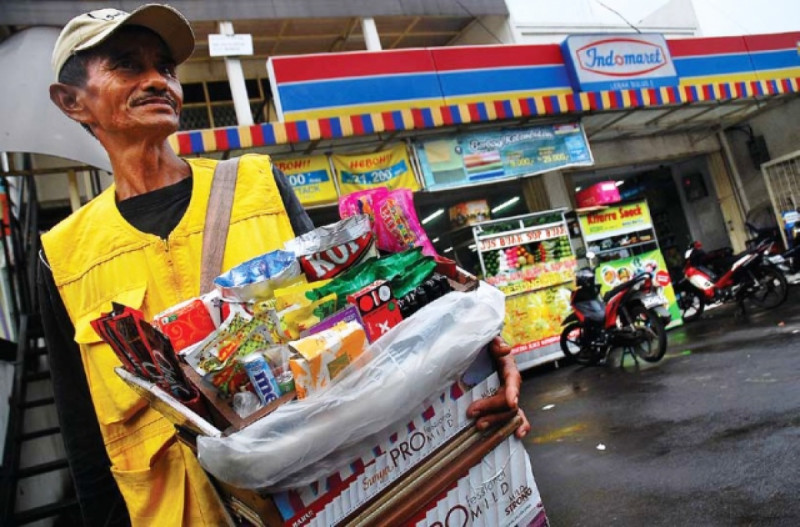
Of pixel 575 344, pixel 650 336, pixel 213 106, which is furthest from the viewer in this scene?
pixel 213 106

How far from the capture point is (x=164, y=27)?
4.64 ft

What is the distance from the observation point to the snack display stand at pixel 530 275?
8023mm

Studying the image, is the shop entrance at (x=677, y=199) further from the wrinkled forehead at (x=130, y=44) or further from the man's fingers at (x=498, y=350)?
the man's fingers at (x=498, y=350)

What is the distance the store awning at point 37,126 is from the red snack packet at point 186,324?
10.8 feet

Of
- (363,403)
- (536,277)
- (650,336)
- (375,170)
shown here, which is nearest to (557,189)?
(536,277)

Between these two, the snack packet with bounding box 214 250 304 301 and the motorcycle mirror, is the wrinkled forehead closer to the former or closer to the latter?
the snack packet with bounding box 214 250 304 301

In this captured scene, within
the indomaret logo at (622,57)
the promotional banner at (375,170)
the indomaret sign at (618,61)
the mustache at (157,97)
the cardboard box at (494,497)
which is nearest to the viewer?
the cardboard box at (494,497)

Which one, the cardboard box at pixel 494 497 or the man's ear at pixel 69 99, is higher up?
the man's ear at pixel 69 99

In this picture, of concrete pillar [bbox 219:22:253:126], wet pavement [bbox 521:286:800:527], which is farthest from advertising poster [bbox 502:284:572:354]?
concrete pillar [bbox 219:22:253:126]

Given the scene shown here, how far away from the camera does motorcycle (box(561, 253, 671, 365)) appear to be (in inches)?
249

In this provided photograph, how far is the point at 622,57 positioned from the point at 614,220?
280cm

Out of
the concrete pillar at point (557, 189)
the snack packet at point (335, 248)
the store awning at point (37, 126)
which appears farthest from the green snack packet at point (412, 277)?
the concrete pillar at point (557, 189)

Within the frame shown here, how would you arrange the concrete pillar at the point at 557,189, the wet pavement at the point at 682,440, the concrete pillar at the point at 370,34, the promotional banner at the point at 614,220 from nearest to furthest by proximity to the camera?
the wet pavement at the point at 682,440
the promotional banner at the point at 614,220
the concrete pillar at the point at 370,34
the concrete pillar at the point at 557,189

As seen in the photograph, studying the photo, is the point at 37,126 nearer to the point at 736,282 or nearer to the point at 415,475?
the point at 415,475
